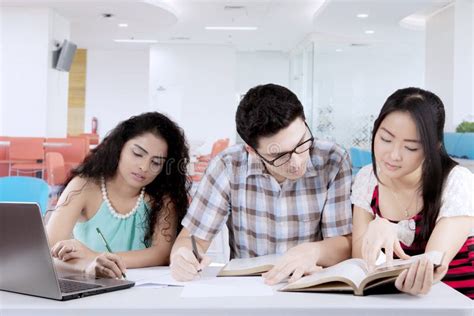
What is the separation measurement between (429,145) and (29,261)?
1.11 m

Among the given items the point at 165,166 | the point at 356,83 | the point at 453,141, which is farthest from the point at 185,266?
the point at 356,83

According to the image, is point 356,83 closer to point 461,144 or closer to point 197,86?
point 197,86

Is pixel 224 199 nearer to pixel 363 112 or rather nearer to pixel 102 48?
pixel 363 112

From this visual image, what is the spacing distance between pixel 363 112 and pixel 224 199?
10356 millimetres

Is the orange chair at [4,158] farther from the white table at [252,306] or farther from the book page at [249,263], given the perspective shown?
the white table at [252,306]

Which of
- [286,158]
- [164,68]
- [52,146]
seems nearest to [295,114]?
[286,158]

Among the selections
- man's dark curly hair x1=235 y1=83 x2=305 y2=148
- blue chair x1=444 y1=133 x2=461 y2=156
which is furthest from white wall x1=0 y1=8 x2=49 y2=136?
man's dark curly hair x1=235 y1=83 x2=305 y2=148

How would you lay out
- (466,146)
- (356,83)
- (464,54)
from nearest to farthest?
(466,146) < (464,54) < (356,83)

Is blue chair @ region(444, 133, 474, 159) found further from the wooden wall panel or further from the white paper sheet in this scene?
the wooden wall panel

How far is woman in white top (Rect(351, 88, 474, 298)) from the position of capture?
1.65 metres

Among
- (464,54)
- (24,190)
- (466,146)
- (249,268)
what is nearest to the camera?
(249,268)

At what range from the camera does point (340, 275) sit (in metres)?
1.34

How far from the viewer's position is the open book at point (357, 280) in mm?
1273

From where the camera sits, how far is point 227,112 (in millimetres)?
14867
